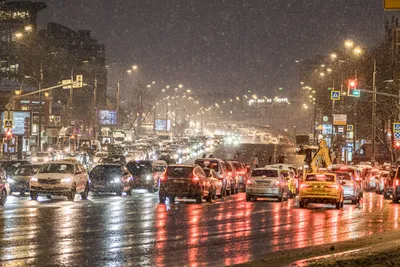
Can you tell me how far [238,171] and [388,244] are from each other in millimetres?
32874

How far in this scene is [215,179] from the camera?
38688 mm

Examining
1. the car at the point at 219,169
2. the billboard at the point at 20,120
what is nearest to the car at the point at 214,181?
the car at the point at 219,169

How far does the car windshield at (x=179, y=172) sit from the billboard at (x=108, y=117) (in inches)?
3189

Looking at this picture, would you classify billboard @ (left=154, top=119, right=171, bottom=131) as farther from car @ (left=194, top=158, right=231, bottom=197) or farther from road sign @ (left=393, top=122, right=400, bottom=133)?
car @ (left=194, top=158, right=231, bottom=197)

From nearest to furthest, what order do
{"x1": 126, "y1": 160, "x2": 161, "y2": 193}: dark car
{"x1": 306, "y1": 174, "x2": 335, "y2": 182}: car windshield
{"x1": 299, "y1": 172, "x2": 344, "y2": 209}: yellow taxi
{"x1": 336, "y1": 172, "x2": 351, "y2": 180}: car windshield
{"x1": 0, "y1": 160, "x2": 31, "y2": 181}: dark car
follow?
{"x1": 299, "y1": 172, "x2": 344, "y2": 209}: yellow taxi → {"x1": 306, "y1": 174, "x2": 335, "y2": 182}: car windshield → {"x1": 336, "y1": 172, "x2": 351, "y2": 180}: car windshield → {"x1": 0, "y1": 160, "x2": 31, "y2": 181}: dark car → {"x1": 126, "y1": 160, "x2": 161, "y2": 193}: dark car

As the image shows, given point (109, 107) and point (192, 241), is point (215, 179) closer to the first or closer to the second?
point (192, 241)

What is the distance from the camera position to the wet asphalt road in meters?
15.5

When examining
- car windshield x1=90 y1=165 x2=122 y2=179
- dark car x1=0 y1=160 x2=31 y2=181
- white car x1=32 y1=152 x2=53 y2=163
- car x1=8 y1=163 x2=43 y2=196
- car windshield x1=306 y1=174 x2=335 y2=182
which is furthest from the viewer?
white car x1=32 y1=152 x2=53 y2=163

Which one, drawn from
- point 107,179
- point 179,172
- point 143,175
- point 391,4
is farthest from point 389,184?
point 391,4

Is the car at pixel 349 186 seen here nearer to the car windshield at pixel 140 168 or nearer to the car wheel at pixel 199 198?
the car wheel at pixel 199 198

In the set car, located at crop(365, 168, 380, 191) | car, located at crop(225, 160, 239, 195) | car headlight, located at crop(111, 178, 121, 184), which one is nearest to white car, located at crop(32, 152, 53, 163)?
car, located at crop(225, 160, 239, 195)

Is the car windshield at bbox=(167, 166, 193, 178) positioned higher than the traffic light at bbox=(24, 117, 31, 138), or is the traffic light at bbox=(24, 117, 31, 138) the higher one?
the traffic light at bbox=(24, 117, 31, 138)

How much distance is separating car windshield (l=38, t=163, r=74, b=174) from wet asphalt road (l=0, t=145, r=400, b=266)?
264 centimetres

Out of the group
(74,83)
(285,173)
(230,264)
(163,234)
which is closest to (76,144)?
(74,83)
